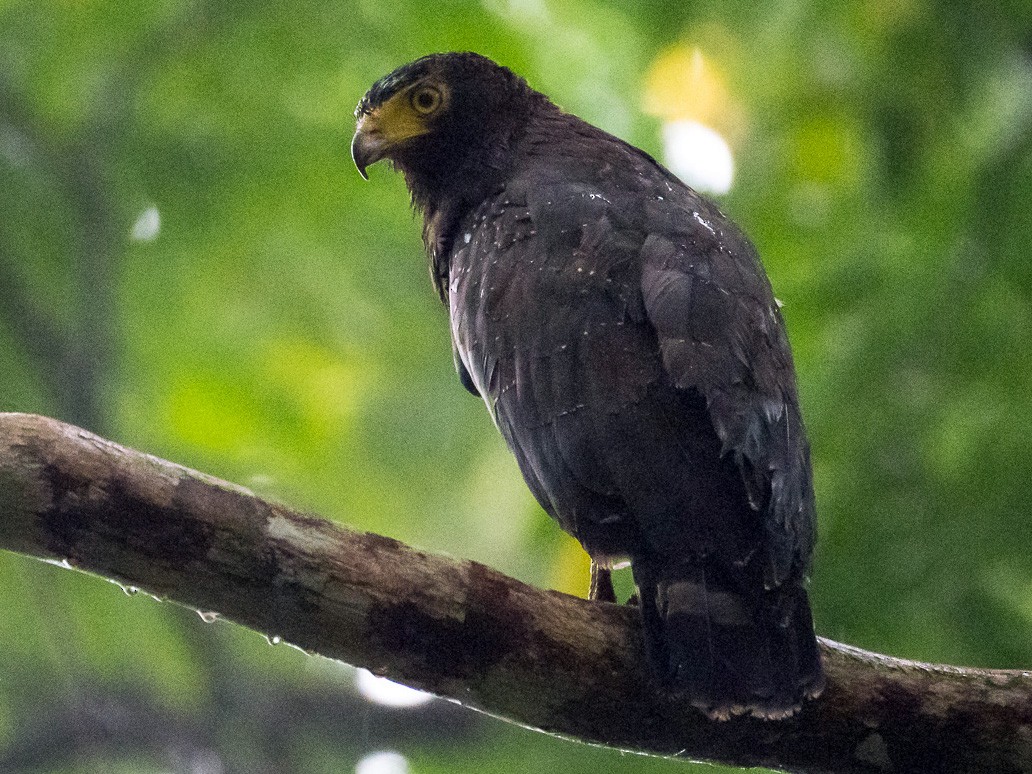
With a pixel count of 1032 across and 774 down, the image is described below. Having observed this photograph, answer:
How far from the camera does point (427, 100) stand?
14.6 feet

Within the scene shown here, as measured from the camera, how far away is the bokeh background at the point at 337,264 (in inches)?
181

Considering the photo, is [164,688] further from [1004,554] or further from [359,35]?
[1004,554]

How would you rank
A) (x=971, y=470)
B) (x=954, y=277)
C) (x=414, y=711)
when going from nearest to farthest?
(x=971, y=470), (x=954, y=277), (x=414, y=711)

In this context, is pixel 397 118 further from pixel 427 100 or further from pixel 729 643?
pixel 729 643

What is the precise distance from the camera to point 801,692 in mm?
2848

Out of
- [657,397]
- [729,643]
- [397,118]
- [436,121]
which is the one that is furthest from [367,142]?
[729,643]

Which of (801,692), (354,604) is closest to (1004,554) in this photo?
(801,692)

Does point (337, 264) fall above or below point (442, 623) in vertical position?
above

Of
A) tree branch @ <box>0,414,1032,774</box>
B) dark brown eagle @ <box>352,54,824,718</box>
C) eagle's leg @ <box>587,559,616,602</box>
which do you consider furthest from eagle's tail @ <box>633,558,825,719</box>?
eagle's leg @ <box>587,559,616,602</box>

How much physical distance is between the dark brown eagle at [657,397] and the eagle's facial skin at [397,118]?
1.41 feet

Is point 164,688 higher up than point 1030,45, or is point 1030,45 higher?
point 1030,45

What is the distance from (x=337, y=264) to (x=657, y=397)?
3.27 m

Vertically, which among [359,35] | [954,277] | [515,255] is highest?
[359,35]

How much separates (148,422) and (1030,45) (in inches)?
152
